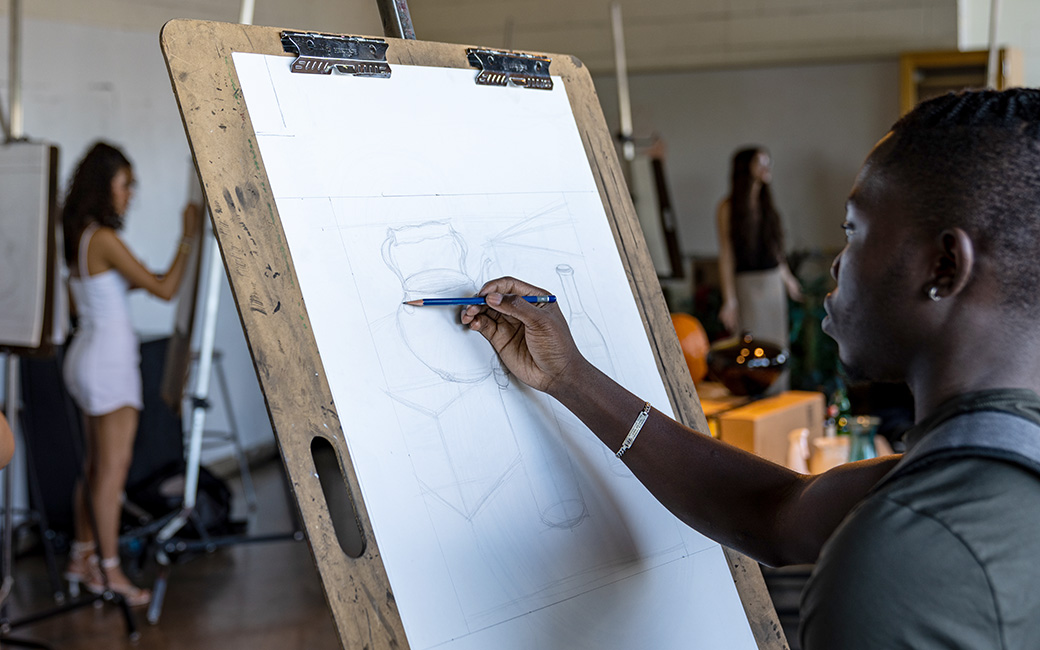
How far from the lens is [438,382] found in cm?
107

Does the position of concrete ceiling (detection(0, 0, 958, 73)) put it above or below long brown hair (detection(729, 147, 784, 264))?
above

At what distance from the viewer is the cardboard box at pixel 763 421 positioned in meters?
2.41

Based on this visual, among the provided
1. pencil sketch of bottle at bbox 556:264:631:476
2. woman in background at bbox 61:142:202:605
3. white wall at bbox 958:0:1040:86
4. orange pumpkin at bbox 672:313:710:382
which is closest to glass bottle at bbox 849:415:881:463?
orange pumpkin at bbox 672:313:710:382

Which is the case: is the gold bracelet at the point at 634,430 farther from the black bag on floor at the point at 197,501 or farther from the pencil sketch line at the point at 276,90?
the black bag on floor at the point at 197,501

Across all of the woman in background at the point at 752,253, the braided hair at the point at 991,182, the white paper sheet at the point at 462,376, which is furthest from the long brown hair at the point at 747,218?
the braided hair at the point at 991,182

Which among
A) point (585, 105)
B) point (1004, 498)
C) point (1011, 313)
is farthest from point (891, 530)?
point (585, 105)

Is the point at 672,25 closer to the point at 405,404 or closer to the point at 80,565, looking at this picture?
the point at 80,565

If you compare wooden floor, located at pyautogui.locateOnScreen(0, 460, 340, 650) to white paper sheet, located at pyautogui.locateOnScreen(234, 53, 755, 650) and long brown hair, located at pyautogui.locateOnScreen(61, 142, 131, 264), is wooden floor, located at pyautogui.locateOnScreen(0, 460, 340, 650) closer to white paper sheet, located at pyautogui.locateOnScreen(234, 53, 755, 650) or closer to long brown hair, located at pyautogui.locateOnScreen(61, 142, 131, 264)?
long brown hair, located at pyautogui.locateOnScreen(61, 142, 131, 264)

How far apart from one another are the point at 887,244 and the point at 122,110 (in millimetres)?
4120

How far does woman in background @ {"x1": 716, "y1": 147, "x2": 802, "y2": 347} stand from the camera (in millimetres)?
4742

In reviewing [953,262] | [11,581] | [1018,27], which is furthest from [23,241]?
[1018,27]

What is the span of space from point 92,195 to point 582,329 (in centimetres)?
249

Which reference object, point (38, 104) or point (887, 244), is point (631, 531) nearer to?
point (887, 244)

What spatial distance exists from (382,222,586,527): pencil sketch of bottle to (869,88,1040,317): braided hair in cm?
52
